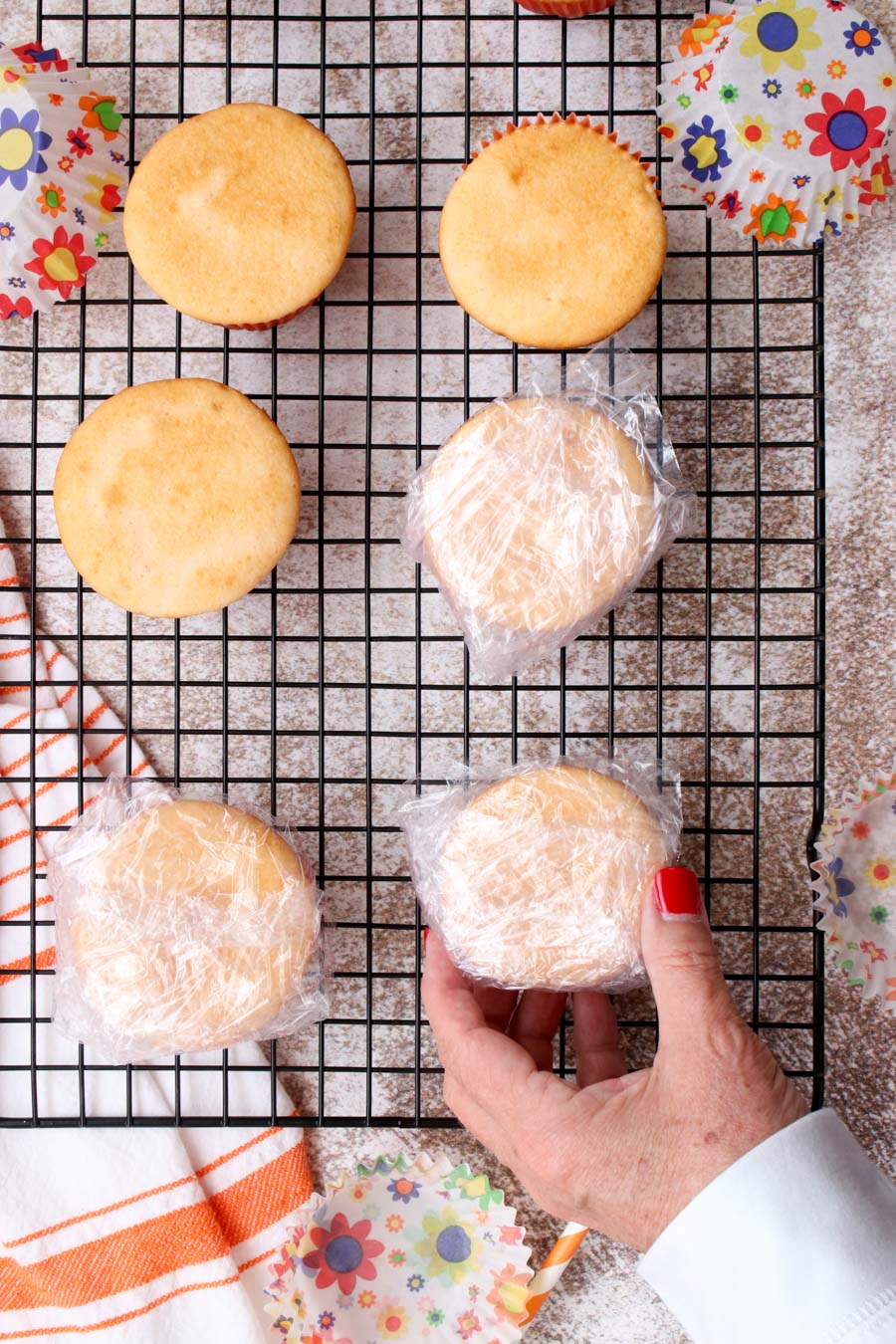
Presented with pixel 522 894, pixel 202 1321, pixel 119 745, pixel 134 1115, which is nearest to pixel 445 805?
pixel 522 894

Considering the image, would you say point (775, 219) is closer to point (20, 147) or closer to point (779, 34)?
point (779, 34)

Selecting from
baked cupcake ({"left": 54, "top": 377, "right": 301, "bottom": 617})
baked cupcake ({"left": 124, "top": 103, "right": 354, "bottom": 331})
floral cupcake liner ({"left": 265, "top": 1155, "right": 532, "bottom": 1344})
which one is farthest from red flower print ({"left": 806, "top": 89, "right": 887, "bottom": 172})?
floral cupcake liner ({"left": 265, "top": 1155, "right": 532, "bottom": 1344})

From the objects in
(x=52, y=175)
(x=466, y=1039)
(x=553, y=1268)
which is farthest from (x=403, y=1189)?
(x=52, y=175)

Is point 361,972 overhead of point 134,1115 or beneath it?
overhead

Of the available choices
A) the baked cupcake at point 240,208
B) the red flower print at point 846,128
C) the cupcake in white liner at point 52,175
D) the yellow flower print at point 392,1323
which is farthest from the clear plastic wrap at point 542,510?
the yellow flower print at point 392,1323

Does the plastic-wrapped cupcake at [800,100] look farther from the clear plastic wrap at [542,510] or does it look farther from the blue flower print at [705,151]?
the clear plastic wrap at [542,510]

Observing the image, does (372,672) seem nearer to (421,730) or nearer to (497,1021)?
(421,730)
